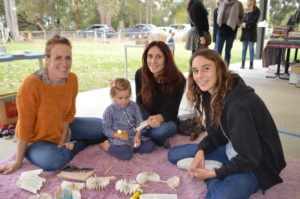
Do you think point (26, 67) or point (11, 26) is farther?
point (26, 67)

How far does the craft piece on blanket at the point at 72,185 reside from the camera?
1641mm

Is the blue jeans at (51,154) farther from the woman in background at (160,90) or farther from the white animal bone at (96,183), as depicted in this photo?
the woman in background at (160,90)

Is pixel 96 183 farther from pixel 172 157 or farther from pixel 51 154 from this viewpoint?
pixel 172 157

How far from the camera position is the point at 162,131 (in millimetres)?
2195

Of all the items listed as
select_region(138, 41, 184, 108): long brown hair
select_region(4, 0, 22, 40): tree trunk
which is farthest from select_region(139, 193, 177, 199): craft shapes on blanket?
select_region(4, 0, 22, 40): tree trunk

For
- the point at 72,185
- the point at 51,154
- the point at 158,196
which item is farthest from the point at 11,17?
the point at 158,196

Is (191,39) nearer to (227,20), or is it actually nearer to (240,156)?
(227,20)

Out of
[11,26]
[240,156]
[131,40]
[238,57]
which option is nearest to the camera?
[240,156]

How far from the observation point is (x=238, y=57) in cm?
774

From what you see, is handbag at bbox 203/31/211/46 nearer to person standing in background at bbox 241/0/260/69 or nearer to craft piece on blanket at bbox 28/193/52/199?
person standing in background at bbox 241/0/260/69

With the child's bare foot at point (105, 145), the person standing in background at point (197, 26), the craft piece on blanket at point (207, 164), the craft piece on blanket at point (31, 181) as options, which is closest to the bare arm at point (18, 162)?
the craft piece on blanket at point (31, 181)

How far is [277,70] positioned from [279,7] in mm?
2460

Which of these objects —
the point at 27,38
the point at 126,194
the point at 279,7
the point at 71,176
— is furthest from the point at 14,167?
→ the point at 279,7

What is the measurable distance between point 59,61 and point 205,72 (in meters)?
0.97
